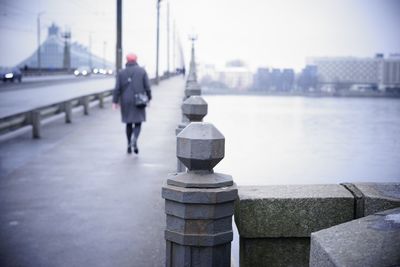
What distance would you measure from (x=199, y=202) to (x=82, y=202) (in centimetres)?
377

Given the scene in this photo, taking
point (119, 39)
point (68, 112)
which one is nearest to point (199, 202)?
point (68, 112)

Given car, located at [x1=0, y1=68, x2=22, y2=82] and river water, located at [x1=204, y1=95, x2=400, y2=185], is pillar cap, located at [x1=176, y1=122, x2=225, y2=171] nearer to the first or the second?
river water, located at [x1=204, y1=95, x2=400, y2=185]

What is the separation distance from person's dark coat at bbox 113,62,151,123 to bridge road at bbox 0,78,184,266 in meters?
0.81

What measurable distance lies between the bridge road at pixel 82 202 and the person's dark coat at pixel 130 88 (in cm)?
81

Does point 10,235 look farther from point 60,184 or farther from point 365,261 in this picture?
point 365,261

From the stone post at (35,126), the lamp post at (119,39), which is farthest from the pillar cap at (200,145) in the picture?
the lamp post at (119,39)

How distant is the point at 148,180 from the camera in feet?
26.6

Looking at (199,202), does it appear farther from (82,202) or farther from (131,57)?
(131,57)

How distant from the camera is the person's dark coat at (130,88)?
10070 mm

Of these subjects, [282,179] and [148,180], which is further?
[282,179]

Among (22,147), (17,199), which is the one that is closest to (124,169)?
(17,199)

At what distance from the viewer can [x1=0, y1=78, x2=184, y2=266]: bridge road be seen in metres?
4.82

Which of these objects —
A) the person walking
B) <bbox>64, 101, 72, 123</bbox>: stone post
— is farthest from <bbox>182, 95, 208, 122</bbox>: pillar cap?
<bbox>64, 101, 72, 123</bbox>: stone post

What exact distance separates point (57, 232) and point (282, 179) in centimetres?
4104
